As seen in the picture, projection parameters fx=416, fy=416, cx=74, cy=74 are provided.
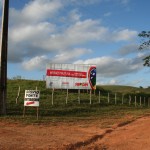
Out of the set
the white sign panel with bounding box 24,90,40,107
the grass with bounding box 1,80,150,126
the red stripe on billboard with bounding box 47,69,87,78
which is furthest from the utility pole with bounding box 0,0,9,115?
the red stripe on billboard with bounding box 47,69,87,78

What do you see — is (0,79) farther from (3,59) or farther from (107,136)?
(107,136)

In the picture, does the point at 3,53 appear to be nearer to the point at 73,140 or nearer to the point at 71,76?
the point at 73,140

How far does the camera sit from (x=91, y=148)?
1380 centimetres

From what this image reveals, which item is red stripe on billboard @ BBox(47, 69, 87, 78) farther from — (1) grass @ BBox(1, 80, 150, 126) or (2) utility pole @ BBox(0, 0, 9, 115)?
(2) utility pole @ BBox(0, 0, 9, 115)

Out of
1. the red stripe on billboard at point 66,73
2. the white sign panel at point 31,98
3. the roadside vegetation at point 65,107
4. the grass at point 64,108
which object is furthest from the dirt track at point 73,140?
the red stripe on billboard at point 66,73

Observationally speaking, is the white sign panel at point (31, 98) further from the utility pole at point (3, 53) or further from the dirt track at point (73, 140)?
the dirt track at point (73, 140)

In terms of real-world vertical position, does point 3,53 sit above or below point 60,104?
above

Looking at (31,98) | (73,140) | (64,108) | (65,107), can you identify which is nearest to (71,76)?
(65,107)

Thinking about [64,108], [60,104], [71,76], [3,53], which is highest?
[3,53]

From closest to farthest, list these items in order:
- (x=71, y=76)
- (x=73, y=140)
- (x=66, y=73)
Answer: (x=73, y=140), (x=66, y=73), (x=71, y=76)

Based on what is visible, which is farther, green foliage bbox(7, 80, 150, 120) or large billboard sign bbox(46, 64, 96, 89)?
large billboard sign bbox(46, 64, 96, 89)

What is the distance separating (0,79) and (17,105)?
7576 mm

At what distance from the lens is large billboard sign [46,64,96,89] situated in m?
49.0

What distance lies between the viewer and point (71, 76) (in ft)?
163
